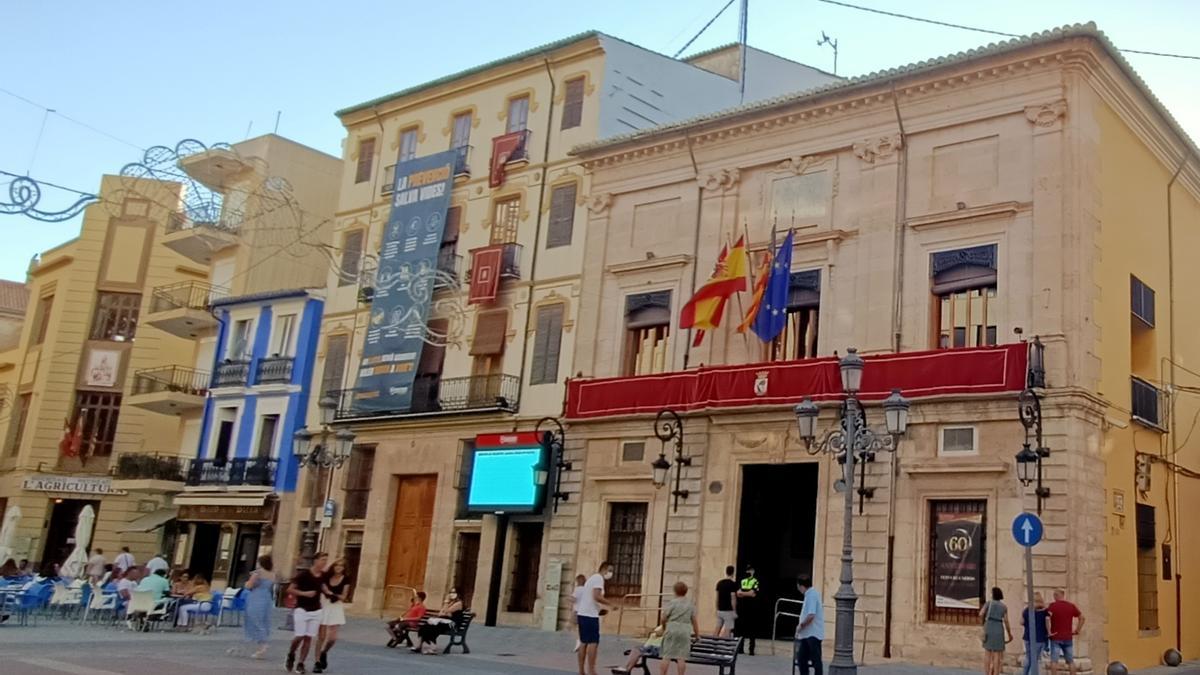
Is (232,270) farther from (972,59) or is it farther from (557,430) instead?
(972,59)

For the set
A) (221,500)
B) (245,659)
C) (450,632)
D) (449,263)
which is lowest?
(245,659)

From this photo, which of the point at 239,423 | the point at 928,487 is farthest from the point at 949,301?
the point at 239,423

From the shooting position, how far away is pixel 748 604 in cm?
2184

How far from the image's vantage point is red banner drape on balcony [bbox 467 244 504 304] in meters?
28.9

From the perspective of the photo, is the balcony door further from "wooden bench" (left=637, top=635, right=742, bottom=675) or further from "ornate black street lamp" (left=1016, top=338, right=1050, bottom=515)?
"ornate black street lamp" (left=1016, top=338, right=1050, bottom=515)

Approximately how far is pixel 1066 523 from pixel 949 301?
191 inches

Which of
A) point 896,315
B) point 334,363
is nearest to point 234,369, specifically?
point 334,363

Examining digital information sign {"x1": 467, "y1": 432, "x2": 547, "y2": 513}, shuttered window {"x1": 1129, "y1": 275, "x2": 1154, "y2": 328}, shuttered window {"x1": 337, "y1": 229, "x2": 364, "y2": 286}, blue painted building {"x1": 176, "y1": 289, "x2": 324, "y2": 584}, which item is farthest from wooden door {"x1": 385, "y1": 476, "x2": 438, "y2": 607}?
shuttered window {"x1": 1129, "y1": 275, "x2": 1154, "y2": 328}

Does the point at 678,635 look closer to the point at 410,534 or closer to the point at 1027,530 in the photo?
the point at 1027,530

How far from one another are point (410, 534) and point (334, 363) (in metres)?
5.96

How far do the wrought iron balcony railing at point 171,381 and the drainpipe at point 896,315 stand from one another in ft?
77.9

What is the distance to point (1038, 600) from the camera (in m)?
17.9

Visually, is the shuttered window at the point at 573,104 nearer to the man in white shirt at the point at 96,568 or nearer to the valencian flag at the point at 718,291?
the valencian flag at the point at 718,291

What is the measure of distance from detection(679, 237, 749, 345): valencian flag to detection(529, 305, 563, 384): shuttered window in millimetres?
4548
